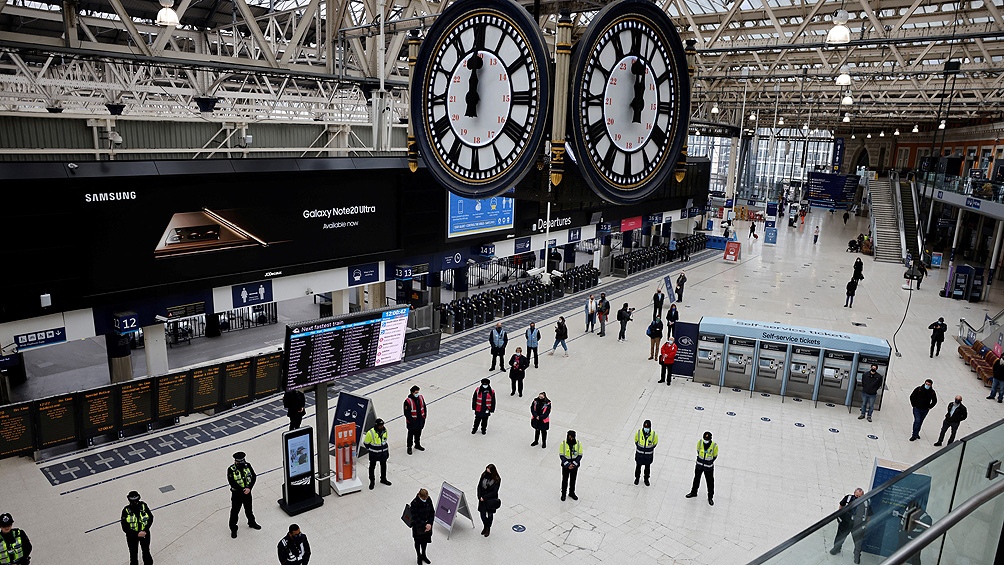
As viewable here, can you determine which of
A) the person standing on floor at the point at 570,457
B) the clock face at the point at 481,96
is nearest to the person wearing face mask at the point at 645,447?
the person standing on floor at the point at 570,457

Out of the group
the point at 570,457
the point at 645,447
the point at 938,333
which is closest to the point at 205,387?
the point at 570,457

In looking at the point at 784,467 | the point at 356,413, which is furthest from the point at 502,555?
the point at 784,467

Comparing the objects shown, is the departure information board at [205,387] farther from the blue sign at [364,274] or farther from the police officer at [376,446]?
the police officer at [376,446]

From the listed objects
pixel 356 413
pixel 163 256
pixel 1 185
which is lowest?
pixel 356 413

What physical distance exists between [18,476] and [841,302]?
2409cm

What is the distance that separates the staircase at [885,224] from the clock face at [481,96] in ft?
117

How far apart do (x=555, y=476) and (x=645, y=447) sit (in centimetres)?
156

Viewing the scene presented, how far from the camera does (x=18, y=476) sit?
1054cm

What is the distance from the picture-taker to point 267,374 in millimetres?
13773

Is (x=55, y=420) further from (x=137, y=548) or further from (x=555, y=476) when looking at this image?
(x=555, y=476)

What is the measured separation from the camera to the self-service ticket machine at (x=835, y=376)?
1425 centimetres

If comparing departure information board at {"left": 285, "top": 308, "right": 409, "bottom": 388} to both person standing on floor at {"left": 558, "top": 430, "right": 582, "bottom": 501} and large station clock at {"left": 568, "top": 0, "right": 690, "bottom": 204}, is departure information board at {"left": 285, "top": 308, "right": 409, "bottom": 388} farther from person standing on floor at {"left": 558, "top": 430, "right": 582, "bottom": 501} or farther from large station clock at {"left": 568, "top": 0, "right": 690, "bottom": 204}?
large station clock at {"left": 568, "top": 0, "right": 690, "bottom": 204}

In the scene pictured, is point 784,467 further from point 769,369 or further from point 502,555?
point 502,555

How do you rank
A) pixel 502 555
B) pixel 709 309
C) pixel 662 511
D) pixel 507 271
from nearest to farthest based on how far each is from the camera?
pixel 502 555
pixel 662 511
pixel 709 309
pixel 507 271
